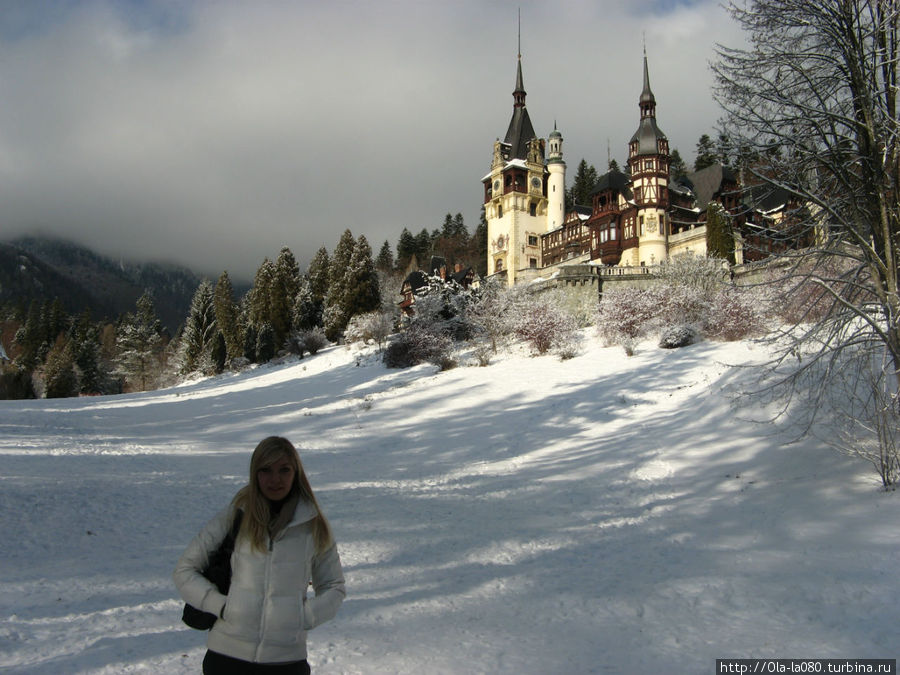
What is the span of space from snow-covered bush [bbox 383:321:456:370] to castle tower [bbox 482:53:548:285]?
84.3ft

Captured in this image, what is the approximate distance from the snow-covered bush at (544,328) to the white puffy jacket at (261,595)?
26.9 m

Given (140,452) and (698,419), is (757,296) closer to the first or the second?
(698,419)

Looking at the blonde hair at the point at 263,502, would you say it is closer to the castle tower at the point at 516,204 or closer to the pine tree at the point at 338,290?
the pine tree at the point at 338,290

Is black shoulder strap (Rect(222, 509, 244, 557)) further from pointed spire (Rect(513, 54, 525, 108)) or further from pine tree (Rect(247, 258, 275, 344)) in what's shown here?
pointed spire (Rect(513, 54, 525, 108))

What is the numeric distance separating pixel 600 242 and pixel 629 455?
39.7 metres

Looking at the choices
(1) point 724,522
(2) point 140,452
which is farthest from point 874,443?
(2) point 140,452

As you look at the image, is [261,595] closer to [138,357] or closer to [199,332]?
[199,332]

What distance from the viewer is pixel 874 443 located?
32.2ft

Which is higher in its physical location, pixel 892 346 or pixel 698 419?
pixel 892 346

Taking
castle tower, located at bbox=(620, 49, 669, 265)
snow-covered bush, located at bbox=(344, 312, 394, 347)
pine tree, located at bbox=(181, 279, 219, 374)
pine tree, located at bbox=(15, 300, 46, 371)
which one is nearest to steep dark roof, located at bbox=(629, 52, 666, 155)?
castle tower, located at bbox=(620, 49, 669, 265)

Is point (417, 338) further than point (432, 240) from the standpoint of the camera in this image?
No

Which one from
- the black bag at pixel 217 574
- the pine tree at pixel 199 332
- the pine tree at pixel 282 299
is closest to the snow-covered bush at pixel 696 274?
the black bag at pixel 217 574

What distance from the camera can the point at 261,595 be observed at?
2783 mm

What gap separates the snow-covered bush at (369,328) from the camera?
132ft
